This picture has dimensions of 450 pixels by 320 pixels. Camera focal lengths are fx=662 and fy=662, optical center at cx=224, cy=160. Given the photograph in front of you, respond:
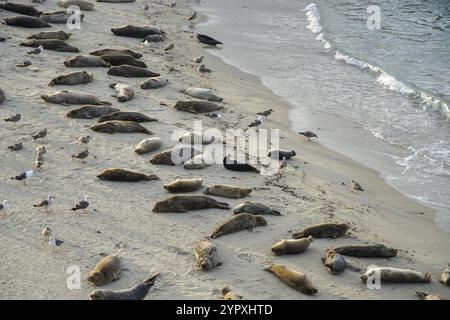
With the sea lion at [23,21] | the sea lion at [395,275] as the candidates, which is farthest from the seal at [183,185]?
the sea lion at [23,21]

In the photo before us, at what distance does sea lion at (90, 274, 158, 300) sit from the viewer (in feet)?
25.5

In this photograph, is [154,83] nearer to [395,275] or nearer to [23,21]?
[23,21]

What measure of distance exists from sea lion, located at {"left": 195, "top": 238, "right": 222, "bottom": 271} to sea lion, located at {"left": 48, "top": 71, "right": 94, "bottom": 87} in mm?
7187

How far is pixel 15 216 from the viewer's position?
944 centimetres

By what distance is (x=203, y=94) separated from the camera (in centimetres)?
1536

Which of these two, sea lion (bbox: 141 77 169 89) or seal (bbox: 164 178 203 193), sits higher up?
sea lion (bbox: 141 77 169 89)

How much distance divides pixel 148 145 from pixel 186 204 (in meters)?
2.25

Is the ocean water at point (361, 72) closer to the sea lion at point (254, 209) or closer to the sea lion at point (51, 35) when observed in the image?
the sea lion at point (254, 209)

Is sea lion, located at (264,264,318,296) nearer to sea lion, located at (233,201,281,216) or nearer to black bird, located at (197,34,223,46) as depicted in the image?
sea lion, located at (233,201,281,216)

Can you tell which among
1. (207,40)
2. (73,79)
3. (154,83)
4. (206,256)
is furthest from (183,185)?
(207,40)

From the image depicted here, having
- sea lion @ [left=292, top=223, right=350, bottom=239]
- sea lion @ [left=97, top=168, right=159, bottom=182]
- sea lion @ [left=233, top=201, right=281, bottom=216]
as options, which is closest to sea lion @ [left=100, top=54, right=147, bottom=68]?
sea lion @ [left=97, top=168, right=159, bottom=182]

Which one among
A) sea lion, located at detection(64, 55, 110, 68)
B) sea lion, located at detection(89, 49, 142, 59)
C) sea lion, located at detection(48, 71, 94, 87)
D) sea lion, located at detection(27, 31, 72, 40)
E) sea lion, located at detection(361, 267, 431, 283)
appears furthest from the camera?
sea lion, located at detection(27, 31, 72, 40)

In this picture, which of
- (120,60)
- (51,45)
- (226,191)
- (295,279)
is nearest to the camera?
(295,279)

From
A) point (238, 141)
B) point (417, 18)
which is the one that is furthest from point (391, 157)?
point (417, 18)
